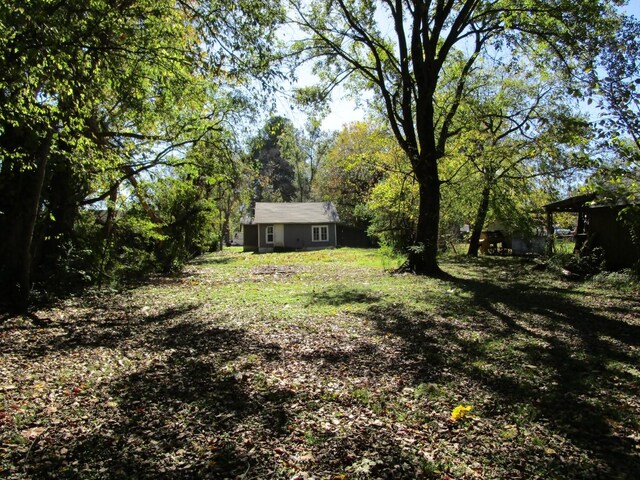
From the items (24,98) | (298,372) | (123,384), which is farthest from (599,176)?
(24,98)

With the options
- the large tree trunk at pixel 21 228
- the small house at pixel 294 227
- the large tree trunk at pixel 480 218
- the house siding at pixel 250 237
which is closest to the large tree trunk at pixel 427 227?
the large tree trunk at pixel 480 218

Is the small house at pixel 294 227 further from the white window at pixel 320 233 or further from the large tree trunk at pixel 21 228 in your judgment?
the large tree trunk at pixel 21 228

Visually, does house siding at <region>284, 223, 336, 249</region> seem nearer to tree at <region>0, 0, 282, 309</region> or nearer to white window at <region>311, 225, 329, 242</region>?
white window at <region>311, 225, 329, 242</region>

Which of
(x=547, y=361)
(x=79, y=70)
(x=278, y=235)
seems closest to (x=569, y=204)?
(x=547, y=361)

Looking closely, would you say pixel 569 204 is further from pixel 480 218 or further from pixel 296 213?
pixel 296 213

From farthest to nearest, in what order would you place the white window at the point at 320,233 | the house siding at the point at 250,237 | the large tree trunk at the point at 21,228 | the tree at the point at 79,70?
1. the house siding at the point at 250,237
2. the white window at the point at 320,233
3. the large tree trunk at the point at 21,228
4. the tree at the point at 79,70

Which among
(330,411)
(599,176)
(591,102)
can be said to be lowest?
(330,411)

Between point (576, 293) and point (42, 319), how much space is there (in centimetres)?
1123

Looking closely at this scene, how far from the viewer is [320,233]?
36531 mm

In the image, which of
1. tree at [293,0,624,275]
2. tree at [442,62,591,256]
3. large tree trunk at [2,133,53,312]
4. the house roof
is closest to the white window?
the house roof

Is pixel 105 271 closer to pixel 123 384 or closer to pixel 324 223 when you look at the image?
pixel 123 384

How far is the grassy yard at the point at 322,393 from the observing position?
2.93 metres

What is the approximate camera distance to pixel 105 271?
1118cm

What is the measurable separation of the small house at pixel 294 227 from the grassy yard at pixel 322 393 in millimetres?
26860
